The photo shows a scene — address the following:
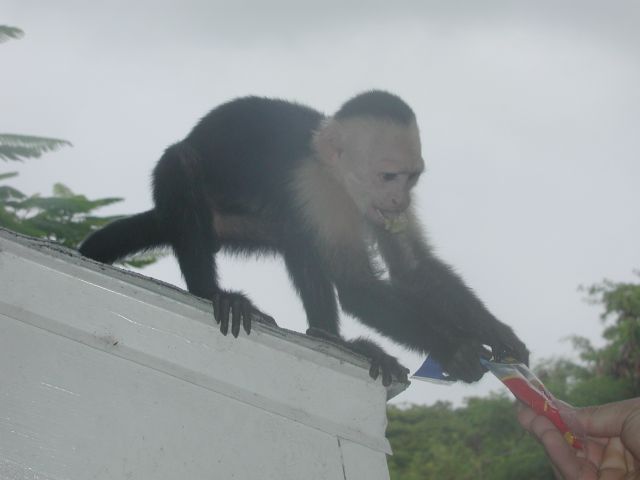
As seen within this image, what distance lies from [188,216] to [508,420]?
504 inches

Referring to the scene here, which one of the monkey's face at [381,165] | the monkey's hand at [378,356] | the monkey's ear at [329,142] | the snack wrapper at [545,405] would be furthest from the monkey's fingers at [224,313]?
the monkey's ear at [329,142]

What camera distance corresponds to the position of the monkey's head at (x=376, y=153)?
10.6 ft

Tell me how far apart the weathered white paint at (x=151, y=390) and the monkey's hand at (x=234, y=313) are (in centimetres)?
5

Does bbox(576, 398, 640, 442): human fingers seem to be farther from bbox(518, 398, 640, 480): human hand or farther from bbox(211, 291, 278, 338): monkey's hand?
bbox(211, 291, 278, 338): monkey's hand

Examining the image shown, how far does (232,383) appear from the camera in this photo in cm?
155

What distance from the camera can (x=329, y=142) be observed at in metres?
3.56

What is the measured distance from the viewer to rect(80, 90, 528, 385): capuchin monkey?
317 cm

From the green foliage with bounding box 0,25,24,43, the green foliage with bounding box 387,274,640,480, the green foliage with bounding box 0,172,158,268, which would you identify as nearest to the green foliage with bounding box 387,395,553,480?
the green foliage with bounding box 387,274,640,480

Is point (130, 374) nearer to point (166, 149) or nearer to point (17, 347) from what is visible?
point (17, 347)

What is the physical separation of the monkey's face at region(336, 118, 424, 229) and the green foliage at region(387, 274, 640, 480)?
9901 millimetres

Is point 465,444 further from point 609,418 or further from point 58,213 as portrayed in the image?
point 609,418

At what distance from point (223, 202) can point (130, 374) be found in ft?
7.50

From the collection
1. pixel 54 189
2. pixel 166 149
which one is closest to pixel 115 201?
pixel 54 189

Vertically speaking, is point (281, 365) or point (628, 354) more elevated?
point (628, 354)
